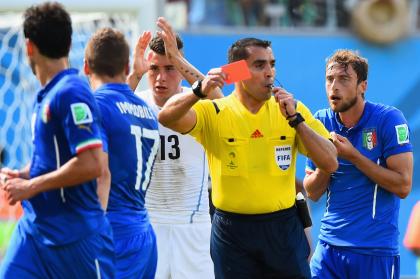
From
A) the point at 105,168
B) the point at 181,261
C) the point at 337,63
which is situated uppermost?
the point at 337,63

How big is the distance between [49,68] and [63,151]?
0.46 m

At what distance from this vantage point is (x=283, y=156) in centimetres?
661

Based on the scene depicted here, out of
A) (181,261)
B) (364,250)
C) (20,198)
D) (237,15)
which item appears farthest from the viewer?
(237,15)

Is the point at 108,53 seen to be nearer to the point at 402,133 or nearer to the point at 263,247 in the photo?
the point at 263,247

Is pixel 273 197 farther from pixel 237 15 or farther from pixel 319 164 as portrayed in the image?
pixel 237 15

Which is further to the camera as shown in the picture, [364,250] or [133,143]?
[364,250]

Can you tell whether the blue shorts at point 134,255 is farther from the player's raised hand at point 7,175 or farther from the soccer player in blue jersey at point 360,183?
the soccer player in blue jersey at point 360,183

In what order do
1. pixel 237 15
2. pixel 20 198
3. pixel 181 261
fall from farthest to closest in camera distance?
pixel 237 15
pixel 181 261
pixel 20 198

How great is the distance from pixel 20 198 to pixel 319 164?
2.18 m

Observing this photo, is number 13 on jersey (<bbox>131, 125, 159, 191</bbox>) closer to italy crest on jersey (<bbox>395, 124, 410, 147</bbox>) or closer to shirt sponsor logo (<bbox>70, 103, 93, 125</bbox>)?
shirt sponsor logo (<bbox>70, 103, 93, 125</bbox>)

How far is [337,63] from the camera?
716 centimetres

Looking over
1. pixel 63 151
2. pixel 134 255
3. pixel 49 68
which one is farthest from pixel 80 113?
pixel 134 255

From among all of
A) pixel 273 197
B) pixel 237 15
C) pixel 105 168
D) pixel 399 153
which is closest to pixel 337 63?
pixel 399 153

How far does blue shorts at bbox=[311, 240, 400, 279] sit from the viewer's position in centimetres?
698
